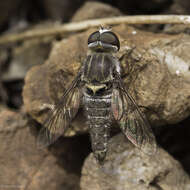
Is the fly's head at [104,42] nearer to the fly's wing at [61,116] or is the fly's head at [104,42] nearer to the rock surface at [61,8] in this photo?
the fly's wing at [61,116]

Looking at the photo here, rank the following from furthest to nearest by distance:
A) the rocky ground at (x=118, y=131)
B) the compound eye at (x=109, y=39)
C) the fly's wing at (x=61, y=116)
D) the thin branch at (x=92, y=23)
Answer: the thin branch at (x=92, y=23), the fly's wing at (x=61, y=116), the compound eye at (x=109, y=39), the rocky ground at (x=118, y=131)

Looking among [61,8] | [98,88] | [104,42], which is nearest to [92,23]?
[104,42]

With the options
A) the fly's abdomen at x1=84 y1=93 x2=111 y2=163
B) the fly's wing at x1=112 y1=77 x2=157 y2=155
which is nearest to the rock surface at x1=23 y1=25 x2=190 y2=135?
the fly's wing at x1=112 y1=77 x2=157 y2=155

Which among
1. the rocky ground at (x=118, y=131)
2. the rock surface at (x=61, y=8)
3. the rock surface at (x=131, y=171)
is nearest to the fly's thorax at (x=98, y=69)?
the rocky ground at (x=118, y=131)

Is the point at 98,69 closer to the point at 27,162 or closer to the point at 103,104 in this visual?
the point at 103,104

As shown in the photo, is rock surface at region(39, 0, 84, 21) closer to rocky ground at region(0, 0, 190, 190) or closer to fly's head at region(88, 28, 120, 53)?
rocky ground at region(0, 0, 190, 190)

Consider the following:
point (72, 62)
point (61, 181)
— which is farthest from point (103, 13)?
point (61, 181)
